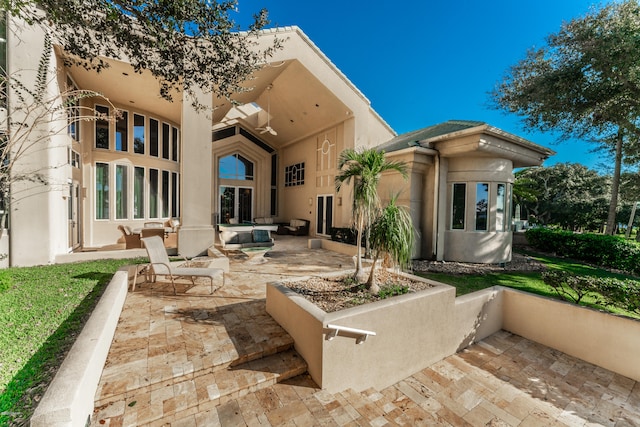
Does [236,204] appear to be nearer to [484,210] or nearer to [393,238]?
[484,210]

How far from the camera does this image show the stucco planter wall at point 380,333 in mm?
3146

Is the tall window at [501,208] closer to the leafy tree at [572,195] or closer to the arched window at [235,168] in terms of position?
the arched window at [235,168]

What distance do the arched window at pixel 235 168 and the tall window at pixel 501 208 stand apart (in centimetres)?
1414

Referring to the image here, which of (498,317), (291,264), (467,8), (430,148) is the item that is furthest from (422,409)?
(467,8)

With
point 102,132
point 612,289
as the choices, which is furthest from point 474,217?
point 102,132

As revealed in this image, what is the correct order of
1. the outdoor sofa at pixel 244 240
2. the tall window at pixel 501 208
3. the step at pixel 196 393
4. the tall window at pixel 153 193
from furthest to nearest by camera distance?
the tall window at pixel 153 193 → the tall window at pixel 501 208 → the outdoor sofa at pixel 244 240 → the step at pixel 196 393

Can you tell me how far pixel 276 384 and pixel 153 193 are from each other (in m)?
11.9

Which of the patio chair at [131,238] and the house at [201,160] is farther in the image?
the patio chair at [131,238]

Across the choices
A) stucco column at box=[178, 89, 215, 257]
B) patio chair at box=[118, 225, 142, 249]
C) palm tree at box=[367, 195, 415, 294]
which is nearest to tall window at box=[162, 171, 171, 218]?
patio chair at box=[118, 225, 142, 249]

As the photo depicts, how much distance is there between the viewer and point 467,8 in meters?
10.9

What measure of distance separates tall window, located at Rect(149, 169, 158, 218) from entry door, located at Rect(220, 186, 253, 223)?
4.63 metres

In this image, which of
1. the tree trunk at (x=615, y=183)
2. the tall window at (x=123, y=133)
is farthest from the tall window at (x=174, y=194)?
the tree trunk at (x=615, y=183)

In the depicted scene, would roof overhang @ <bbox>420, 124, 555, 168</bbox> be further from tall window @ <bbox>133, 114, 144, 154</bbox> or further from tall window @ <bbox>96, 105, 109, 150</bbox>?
tall window @ <bbox>96, 105, 109, 150</bbox>

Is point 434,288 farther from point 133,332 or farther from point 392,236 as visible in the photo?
point 133,332
